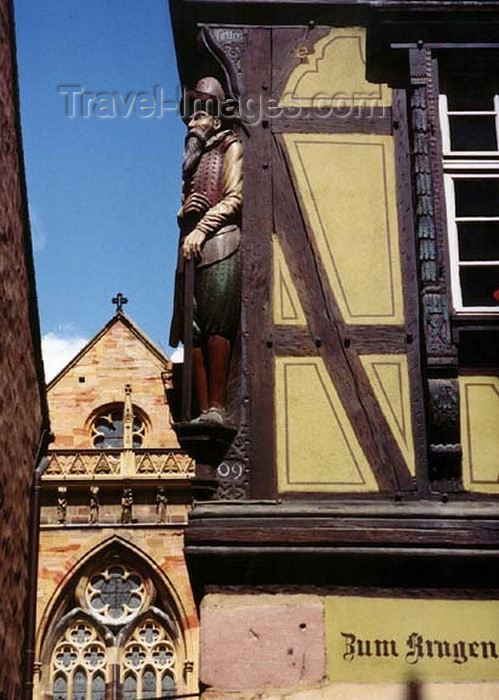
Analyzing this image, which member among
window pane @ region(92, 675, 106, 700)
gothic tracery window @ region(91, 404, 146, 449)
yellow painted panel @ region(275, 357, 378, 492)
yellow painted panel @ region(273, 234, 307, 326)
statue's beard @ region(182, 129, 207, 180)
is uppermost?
gothic tracery window @ region(91, 404, 146, 449)

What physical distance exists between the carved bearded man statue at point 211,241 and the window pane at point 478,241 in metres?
1.38

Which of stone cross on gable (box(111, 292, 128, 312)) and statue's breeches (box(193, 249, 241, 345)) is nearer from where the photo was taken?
statue's breeches (box(193, 249, 241, 345))

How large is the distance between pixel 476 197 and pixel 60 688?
61.3 ft

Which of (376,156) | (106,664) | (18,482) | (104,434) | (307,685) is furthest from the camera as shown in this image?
(104,434)

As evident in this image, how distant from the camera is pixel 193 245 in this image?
791 centimetres

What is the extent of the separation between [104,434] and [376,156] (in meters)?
22.1

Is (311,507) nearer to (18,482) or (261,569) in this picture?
(261,569)

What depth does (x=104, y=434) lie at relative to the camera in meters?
29.8

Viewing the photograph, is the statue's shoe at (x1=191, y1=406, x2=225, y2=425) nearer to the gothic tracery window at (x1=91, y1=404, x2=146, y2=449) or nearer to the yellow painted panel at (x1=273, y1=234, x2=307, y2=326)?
the yellow painted panel at (x1=273, y1=234, x2=307, y2=326)

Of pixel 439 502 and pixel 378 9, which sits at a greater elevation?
pixel 378 9

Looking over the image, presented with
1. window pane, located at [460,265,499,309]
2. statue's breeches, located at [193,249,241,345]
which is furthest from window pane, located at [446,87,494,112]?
statue's breeches, located at [193,249,241,345]

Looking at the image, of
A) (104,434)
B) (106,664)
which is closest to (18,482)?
(106,664)

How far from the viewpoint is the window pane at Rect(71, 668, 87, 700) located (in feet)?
81.4

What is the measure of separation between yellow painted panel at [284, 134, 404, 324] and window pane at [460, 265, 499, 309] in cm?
42
